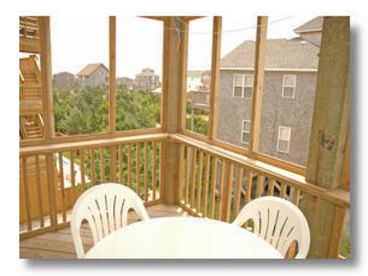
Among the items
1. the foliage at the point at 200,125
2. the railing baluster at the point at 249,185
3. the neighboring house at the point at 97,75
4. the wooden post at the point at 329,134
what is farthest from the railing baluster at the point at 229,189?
the neighboring house at the point at 97,75

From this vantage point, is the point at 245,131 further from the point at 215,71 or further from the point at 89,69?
the point at 89,69

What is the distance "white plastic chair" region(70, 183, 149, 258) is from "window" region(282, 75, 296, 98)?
1002mm

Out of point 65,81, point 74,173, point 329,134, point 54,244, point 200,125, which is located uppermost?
point 65,81

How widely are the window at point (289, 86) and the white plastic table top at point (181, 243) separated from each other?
2.50 feet

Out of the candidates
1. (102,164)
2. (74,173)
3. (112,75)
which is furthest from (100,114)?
(74,173)

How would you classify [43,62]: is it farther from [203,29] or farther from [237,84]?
[237,84]

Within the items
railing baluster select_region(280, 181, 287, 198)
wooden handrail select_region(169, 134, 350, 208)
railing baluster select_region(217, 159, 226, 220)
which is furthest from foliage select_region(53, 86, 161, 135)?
railing baluster select_region(280, 181, 287, 198)

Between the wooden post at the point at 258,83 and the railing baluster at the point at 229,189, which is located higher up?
the wooden post at the point at 258,83

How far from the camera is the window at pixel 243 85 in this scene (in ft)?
6.39

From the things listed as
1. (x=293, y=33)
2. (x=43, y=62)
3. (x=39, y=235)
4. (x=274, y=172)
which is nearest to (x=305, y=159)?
(x=274, y=172)

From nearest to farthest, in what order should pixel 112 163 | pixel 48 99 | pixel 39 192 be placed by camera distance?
1. pixel 48 99
2. pixel 39 192
3. pixel 112 163

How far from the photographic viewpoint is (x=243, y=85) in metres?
1.99

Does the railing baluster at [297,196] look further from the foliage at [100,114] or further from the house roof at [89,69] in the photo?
the house roof at [89,69]

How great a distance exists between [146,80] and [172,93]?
1.21ft
